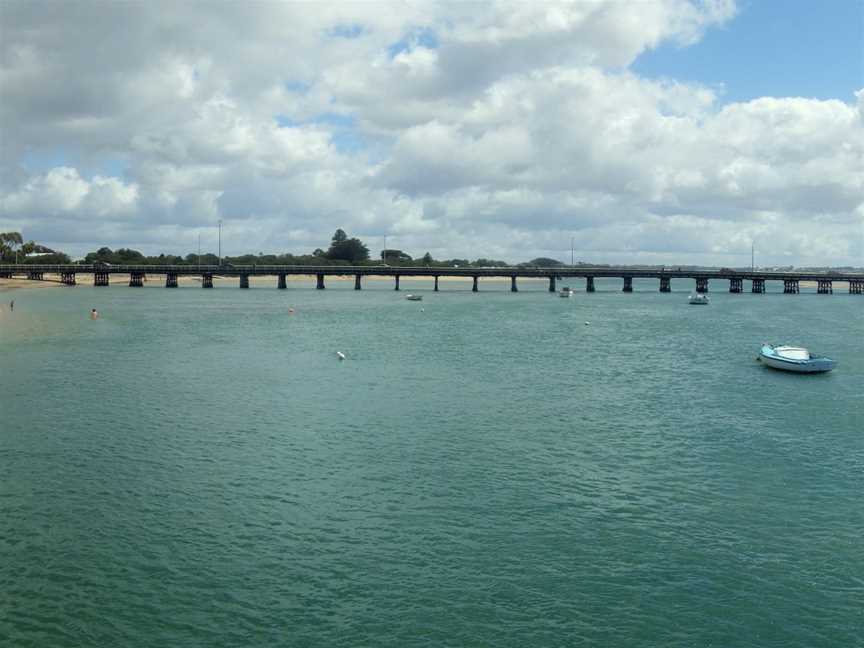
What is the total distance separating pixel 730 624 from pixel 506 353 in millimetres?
56979

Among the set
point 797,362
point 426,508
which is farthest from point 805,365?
point 426,508

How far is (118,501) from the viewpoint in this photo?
91.4 feet

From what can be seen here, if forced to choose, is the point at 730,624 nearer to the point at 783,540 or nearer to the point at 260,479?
the point at 783,540

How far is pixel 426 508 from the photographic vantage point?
27.7 meters

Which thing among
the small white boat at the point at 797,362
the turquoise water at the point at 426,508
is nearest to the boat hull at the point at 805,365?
the small white boat at the point at 797,362

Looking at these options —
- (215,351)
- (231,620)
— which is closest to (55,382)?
A: (215,351)

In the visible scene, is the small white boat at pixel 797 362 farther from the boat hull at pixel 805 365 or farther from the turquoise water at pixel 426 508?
the turquoise water at pixel 426 508

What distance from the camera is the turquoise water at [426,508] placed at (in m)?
19.6

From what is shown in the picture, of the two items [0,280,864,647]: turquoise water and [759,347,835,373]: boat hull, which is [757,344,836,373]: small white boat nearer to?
[759,347,835,373]: boat hull

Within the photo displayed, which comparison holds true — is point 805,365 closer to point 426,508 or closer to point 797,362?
point 797,362

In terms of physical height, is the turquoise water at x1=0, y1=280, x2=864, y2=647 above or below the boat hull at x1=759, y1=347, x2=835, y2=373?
below

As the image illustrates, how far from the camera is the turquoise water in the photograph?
19641 millimetres

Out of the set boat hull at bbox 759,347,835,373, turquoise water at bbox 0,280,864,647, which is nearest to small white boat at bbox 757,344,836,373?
boat hull at bbox 759,347,835,373

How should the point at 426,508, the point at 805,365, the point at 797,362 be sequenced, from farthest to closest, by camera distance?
the point at 797,362 → the point at 805,365 → the point at 426,508
